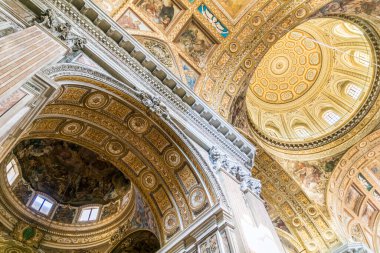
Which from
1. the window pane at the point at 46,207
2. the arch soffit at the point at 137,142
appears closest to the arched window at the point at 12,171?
the window pane at the point at 46,207

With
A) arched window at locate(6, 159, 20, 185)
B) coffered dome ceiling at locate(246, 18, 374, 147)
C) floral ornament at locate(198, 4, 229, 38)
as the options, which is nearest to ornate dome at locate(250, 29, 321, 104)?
coffered dome ceiling at locate(246, 18, 374, 147)

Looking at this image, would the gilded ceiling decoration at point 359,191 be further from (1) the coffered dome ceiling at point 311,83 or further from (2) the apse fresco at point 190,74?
(2) the apse fresco at point 190,74

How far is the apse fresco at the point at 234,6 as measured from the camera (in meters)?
11.1

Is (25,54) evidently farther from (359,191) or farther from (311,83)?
(311,83)

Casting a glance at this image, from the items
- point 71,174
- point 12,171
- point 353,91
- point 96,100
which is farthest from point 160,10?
point 353,91

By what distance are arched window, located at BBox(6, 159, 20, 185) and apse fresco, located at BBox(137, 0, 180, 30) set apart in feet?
27.5

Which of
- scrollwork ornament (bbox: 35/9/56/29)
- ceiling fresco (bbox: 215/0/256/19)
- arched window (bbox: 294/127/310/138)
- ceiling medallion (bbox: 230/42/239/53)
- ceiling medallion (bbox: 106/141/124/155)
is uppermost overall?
arched window (bbox: 294/127/310/138)

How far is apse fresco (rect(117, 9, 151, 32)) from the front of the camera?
356 inches

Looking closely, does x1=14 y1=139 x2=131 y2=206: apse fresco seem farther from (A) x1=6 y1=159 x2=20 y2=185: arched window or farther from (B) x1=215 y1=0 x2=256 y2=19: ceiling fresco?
(B) x1=215 y1=0 x2=256 y2=19: ceiling fresco

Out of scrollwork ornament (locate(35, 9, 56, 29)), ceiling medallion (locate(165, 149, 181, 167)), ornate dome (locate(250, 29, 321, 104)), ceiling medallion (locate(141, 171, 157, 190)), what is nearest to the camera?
scrollwork ornament (locate(35, 9, 56, 29))

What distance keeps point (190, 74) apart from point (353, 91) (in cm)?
1037

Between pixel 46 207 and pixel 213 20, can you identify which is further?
pixel 46 207

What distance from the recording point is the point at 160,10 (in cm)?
1008

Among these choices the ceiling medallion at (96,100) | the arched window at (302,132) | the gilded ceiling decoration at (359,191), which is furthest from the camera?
the arched window at (302,132)
